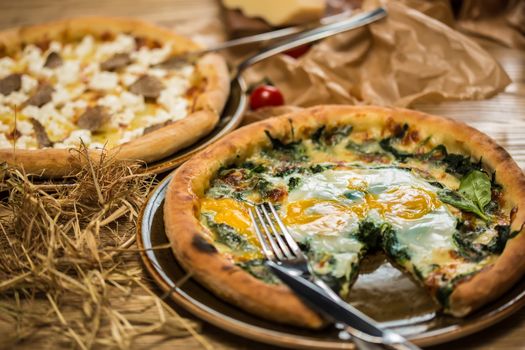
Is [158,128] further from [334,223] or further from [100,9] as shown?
[100,9]

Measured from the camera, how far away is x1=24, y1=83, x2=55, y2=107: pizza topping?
407 cm

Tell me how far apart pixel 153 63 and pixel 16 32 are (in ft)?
3.63

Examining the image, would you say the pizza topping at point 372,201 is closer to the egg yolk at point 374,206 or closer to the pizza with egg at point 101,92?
the egg yolk at point 374,206

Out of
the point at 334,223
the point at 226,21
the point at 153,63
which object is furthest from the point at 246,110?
the point at 334,223

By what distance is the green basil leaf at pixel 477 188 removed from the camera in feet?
9.38

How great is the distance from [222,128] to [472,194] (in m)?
1.51

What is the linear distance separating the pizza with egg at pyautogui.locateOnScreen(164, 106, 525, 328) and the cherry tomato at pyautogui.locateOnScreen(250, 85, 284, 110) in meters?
0.79

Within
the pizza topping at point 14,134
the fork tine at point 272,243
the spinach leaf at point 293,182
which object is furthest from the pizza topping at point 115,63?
the fork tine at point 272,243

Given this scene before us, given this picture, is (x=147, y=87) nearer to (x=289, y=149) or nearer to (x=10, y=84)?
(x=10, y=84)

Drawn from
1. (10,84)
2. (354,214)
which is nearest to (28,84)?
(10,84)

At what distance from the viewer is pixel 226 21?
5.43m

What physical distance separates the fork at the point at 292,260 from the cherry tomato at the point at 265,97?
1469 mm

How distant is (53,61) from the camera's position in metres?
4.59

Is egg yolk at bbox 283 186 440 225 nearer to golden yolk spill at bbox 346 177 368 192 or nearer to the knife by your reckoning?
golden yolk spill at bbox 346 177 368 192
